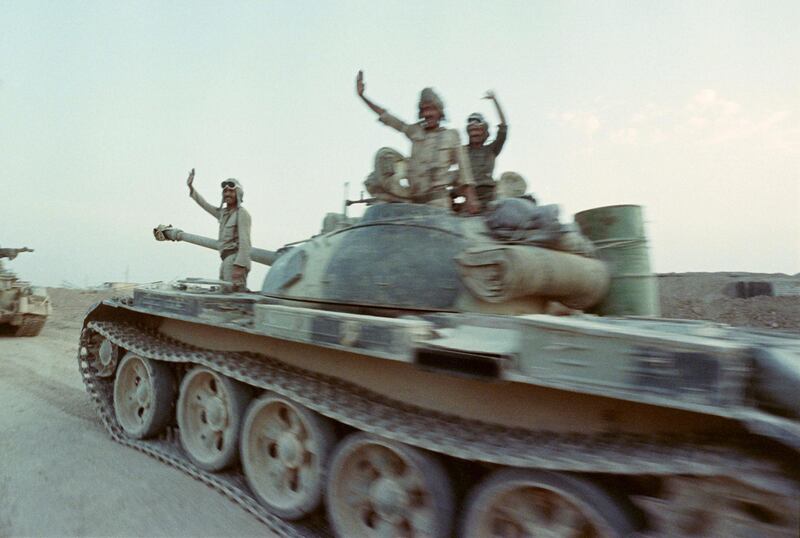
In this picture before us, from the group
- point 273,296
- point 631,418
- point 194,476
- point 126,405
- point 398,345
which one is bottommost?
point 194,476

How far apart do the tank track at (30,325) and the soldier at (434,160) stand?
13076 mm

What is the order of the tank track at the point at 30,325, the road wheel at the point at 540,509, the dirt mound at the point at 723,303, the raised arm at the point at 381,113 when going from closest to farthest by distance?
the road wheel at the point at 540,509
the raised arm at the point at 381,113
the tank track at the point at 30,325
the dirt mound at the point at 723,303

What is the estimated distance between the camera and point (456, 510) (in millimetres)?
3086

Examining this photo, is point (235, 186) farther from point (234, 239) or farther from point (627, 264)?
point (627, 264)

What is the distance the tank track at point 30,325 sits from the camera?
14000mm

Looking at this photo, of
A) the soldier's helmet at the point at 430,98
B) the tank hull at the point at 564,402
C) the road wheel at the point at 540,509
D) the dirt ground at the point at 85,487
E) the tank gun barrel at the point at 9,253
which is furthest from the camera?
the tank gun barrel at the point at 9,253

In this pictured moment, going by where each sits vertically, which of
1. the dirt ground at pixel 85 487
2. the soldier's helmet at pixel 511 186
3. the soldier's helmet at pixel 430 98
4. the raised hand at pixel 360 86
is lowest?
the dirt ground at pixel 85 487

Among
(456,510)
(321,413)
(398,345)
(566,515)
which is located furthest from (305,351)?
(566,515)

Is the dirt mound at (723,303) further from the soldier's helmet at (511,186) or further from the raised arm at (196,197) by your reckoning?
the raised arm at (196,197)

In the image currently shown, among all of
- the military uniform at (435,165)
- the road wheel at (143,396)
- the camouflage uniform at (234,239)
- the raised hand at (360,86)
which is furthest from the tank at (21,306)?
the military uniform at (435,165)

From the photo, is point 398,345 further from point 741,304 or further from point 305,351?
point 741,304

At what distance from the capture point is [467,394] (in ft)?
10.2

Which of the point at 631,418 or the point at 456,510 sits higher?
the point at 631,418

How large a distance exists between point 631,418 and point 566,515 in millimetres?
565
